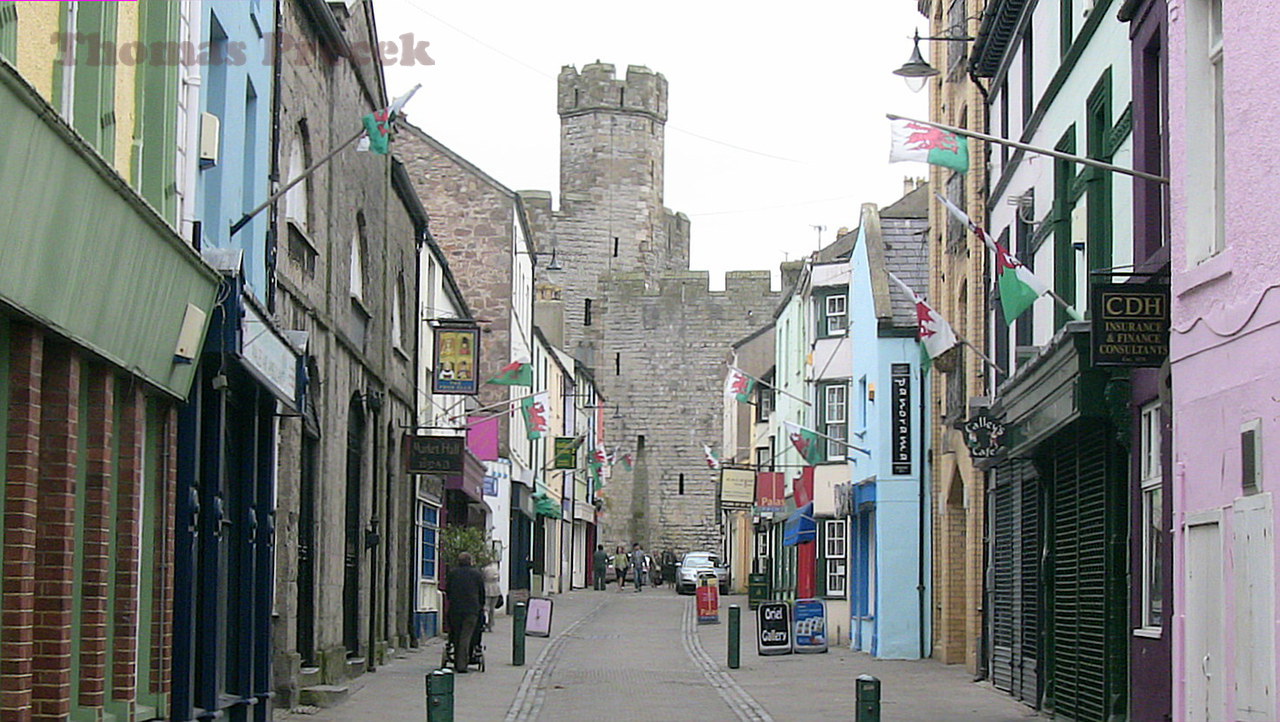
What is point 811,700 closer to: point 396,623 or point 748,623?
point 396,623

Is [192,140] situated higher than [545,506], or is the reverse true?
[192,140]

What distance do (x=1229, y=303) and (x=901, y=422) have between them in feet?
62.1

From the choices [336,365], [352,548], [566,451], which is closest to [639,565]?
[566,451]

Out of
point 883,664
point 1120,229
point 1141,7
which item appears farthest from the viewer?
point 883,664

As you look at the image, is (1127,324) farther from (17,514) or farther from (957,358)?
(957,358)

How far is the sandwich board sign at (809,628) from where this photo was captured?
29.5 meters

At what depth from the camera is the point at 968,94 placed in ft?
88.7

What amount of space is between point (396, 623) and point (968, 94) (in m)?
11.6

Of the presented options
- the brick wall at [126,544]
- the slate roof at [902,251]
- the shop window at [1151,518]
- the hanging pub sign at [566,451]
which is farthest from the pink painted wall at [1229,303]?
the hanging pub sign at [566,451]

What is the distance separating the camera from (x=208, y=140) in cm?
1423

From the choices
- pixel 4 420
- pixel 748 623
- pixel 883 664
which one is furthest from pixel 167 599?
pixel 748 623

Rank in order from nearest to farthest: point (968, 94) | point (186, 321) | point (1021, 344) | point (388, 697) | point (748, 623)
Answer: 1. point (186, 321)
2. point (388, 697)
3. point (1021, 344)
4. point (968, 94)
5. point (748, 623)

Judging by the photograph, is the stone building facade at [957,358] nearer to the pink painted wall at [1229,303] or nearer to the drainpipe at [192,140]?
the pink painted wall at [1229,303]

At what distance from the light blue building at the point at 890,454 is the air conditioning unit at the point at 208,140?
1828 cm
